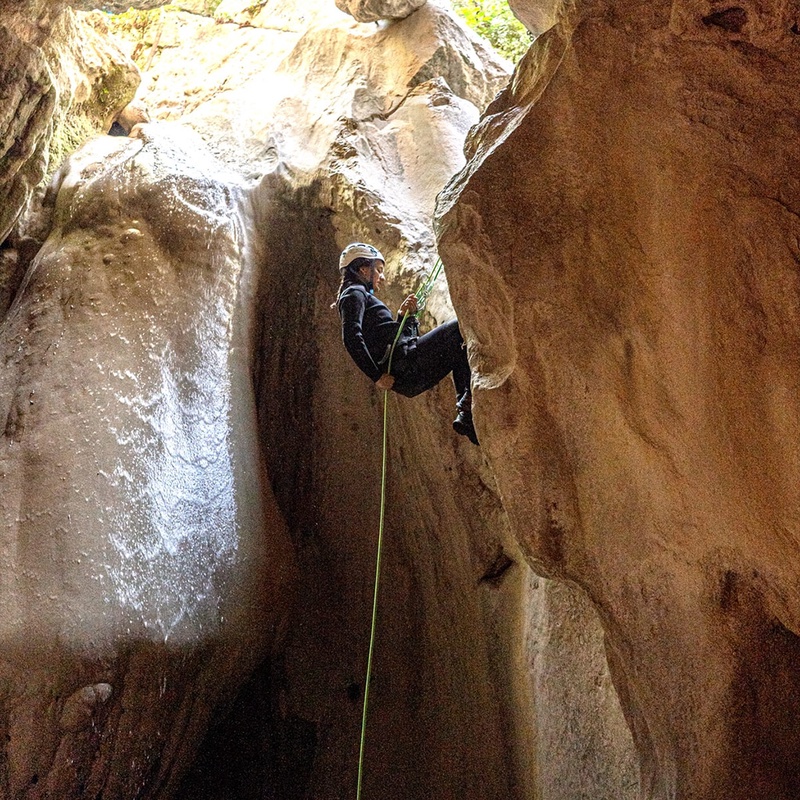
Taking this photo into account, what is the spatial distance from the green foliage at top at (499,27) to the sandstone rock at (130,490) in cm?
412

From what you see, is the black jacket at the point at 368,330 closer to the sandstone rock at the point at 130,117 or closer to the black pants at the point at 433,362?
the black pants at the point at 433,362

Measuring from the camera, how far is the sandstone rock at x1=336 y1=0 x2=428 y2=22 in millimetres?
6746

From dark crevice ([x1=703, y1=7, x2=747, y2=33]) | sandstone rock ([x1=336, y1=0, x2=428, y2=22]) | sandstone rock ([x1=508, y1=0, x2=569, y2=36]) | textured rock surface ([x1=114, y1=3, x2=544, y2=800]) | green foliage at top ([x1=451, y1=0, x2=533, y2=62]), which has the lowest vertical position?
textured rock surface ([x1=114, y1=3, x2=544, y2=800])

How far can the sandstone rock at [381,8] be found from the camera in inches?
266

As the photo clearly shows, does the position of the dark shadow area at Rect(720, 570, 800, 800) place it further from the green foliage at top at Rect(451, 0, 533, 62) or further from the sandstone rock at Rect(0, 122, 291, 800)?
the green foliage at top at Rect(451, 0, 533, 62)

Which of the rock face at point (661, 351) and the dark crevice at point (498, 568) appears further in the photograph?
the dark crevice at point (498, 568)

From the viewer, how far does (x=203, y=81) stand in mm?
7953

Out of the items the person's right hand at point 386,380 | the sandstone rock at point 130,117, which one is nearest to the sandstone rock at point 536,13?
the person's right hand at point 386,380

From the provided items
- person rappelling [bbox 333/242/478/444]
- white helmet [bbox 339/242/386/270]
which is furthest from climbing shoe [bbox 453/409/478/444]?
white helmet [bbox 339/242/386/270]

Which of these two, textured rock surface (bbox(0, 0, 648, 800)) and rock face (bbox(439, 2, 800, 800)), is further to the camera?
textured rock surface (bbox(0, 0, 648, 800))

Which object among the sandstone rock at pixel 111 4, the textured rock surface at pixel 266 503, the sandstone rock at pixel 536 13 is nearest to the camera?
the textured rock surface at pixel 266 503

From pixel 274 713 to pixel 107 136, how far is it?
176 inches

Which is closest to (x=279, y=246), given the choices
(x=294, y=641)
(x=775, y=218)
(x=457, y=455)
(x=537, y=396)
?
(x=457, y=455)

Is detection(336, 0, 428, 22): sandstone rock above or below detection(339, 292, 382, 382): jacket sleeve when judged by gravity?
above
